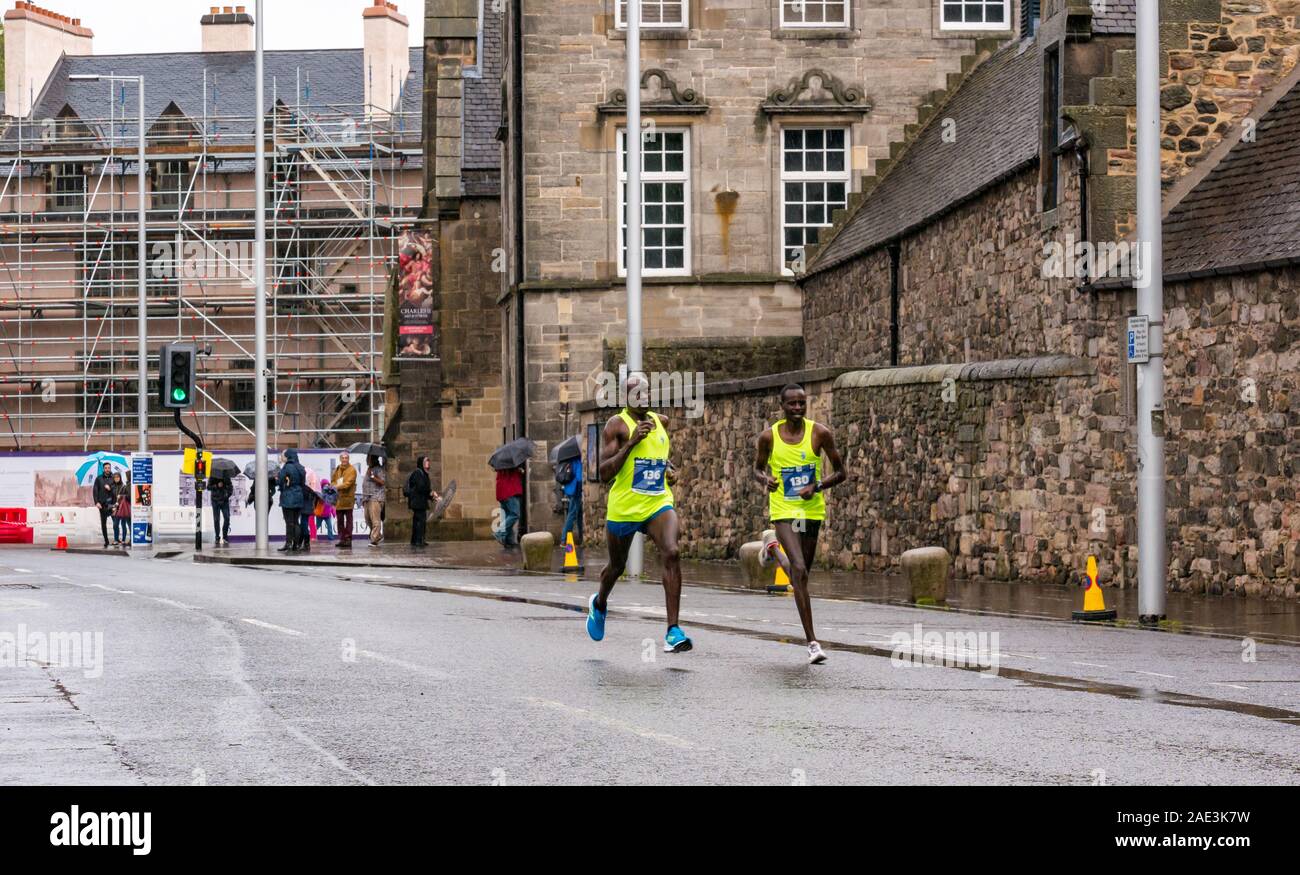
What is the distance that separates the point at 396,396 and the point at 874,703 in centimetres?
4311

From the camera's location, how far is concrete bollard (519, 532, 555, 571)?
2811 centimetres

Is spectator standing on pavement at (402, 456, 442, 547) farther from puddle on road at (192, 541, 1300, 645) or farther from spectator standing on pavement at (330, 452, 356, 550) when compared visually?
puddle on road at (192, 541, 1300, 645)

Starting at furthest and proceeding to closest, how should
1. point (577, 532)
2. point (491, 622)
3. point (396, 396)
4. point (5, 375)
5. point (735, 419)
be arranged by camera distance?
point (5, 375)
point (396, 396)
point (577, 532)
point (735, 419)
point (491, 622)

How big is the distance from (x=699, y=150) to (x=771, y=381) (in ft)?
29.7

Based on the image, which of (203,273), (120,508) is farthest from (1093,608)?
(203,273)

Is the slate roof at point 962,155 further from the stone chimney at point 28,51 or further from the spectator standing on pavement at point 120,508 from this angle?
the stone chimney at point 28,51

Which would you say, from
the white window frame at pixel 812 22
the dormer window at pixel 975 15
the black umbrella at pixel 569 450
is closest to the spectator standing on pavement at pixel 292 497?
the black umbrella at pixel 569 450

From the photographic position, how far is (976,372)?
23.8 meters

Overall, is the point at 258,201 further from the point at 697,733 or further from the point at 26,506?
the point at 697,733

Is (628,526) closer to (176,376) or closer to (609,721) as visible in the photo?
(609,721)

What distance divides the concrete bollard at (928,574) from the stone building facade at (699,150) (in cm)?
1618

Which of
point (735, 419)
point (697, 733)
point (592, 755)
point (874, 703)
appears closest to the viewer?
point (592, 755)

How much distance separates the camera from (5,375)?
6191 centimetres

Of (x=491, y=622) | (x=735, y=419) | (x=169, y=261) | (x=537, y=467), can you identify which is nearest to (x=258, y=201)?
(x=537, y=467)
